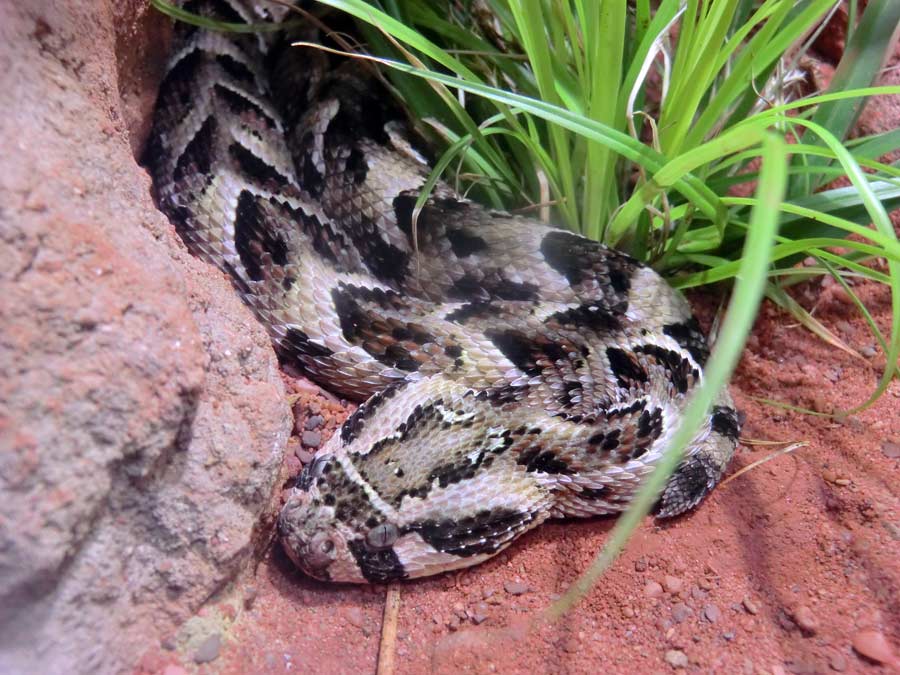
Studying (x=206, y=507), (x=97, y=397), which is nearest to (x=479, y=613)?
(x=206, y=507)

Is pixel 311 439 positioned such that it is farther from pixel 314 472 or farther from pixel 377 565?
pixel 377 565

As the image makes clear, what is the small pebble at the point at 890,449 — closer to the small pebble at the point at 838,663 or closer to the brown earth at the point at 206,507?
the brown earth at the point at 206,507

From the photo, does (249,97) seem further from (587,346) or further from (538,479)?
(538,479)

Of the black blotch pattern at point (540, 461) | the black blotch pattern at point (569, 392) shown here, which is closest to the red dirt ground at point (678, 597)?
the black blotch pattern at point (540, 461)

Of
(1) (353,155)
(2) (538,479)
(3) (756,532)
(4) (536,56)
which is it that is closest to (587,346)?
(2) (538,479)

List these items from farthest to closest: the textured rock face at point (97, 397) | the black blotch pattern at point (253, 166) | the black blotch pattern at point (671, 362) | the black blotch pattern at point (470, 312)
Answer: the black blotch pattern at point (253, 166) → the black blotch pattern at point (470, 312) → the black blotch pattern at point (671, 362) → the textured rock face at point (97, 397)

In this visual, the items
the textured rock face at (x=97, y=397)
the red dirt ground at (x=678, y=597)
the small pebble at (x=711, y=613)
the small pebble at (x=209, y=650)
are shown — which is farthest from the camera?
the small pebble at (x=711, y=613)

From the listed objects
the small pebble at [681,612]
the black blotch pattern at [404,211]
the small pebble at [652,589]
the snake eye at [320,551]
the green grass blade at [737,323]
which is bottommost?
the small pebble at [681,612]
